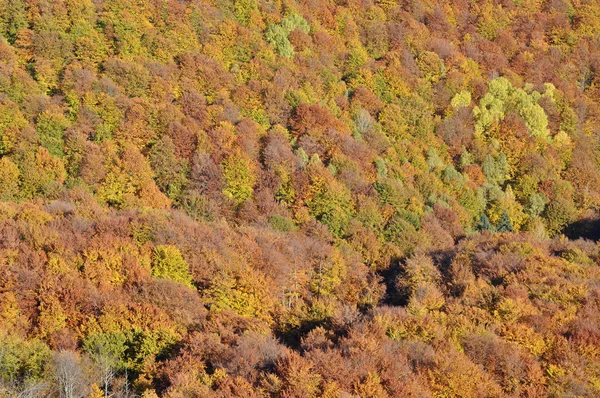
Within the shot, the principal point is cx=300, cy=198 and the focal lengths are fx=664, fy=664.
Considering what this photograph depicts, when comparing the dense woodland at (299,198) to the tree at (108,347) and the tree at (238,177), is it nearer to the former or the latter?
the tree at (108,347)

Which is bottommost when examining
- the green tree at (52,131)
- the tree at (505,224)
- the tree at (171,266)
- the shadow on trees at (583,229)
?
the green tree at (52,131)

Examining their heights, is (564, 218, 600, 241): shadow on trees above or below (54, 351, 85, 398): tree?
below

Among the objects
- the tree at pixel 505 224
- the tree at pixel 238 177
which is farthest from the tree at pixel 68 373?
the tree at pixel 505 224

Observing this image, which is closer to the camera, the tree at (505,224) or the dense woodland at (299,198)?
the dense woodland at (299,198)

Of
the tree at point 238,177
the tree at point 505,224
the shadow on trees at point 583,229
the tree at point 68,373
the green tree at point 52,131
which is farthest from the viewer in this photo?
the tree at point 505,224

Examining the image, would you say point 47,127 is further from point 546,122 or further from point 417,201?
point 546,122

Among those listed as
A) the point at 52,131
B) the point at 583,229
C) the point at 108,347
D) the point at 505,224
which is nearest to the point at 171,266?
the point at 108,347

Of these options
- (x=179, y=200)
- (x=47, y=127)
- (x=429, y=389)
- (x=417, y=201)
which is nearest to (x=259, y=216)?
(x=179, y=200)

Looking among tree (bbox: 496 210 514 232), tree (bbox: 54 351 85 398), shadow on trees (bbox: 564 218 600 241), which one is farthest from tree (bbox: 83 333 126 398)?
shadow on trees (bbox: 564 218 600 241)

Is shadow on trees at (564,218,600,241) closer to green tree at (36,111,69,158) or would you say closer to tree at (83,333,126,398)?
green tree at (36,111,69,158)
